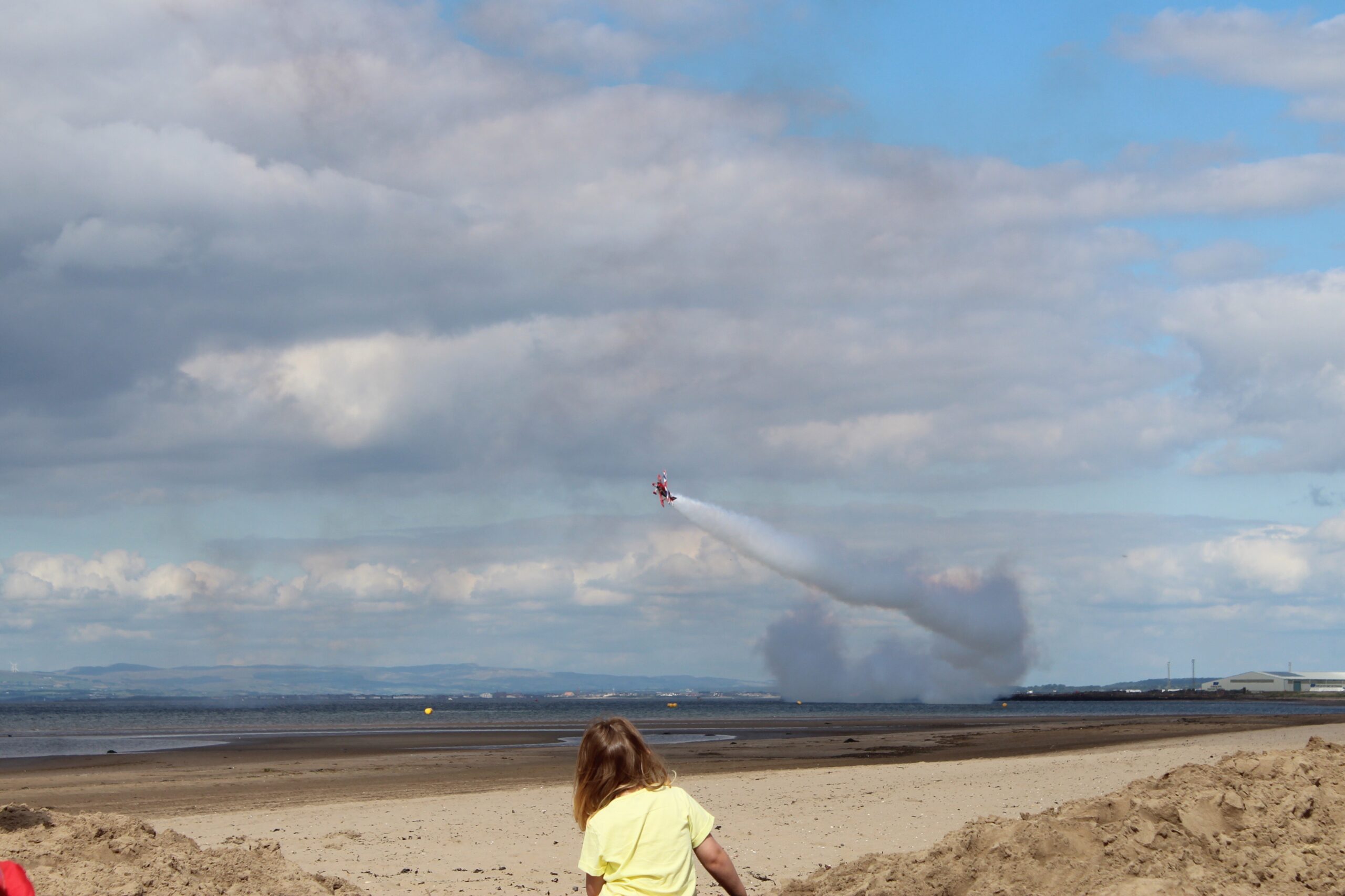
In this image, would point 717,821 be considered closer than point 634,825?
No

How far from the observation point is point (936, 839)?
17.5 metres

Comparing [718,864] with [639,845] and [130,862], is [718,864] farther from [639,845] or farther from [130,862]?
[130,862]

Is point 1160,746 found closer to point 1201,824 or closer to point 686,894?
point 1201,824

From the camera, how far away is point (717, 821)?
68.1ft

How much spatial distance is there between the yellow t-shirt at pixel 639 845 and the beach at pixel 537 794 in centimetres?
813

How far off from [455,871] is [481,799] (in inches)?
388

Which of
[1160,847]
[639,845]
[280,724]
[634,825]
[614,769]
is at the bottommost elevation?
[280,724]

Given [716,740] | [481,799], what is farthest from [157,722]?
[481,799]

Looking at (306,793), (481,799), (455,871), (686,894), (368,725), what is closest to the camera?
(686,894)

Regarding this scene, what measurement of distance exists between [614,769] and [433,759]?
3882cm

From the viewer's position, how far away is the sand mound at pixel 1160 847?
397 inches

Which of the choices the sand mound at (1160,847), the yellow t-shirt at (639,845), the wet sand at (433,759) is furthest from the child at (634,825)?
the wet sand at (433,759)

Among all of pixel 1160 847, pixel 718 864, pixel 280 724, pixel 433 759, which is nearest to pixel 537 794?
pixel 433 759

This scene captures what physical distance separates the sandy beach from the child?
26.5 ft
